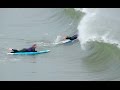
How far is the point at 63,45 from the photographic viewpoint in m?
23.6

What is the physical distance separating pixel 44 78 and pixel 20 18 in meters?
18.9

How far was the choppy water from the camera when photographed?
677 inches

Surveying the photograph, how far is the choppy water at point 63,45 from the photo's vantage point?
17203 millimetres

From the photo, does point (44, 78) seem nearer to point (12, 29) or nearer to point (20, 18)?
point (12, 29)

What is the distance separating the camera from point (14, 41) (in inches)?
973

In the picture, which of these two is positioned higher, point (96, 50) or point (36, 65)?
point (96, 50)

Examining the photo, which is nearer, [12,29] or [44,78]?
[44,78]

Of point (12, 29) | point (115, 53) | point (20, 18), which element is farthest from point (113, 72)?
point (20, 18)
